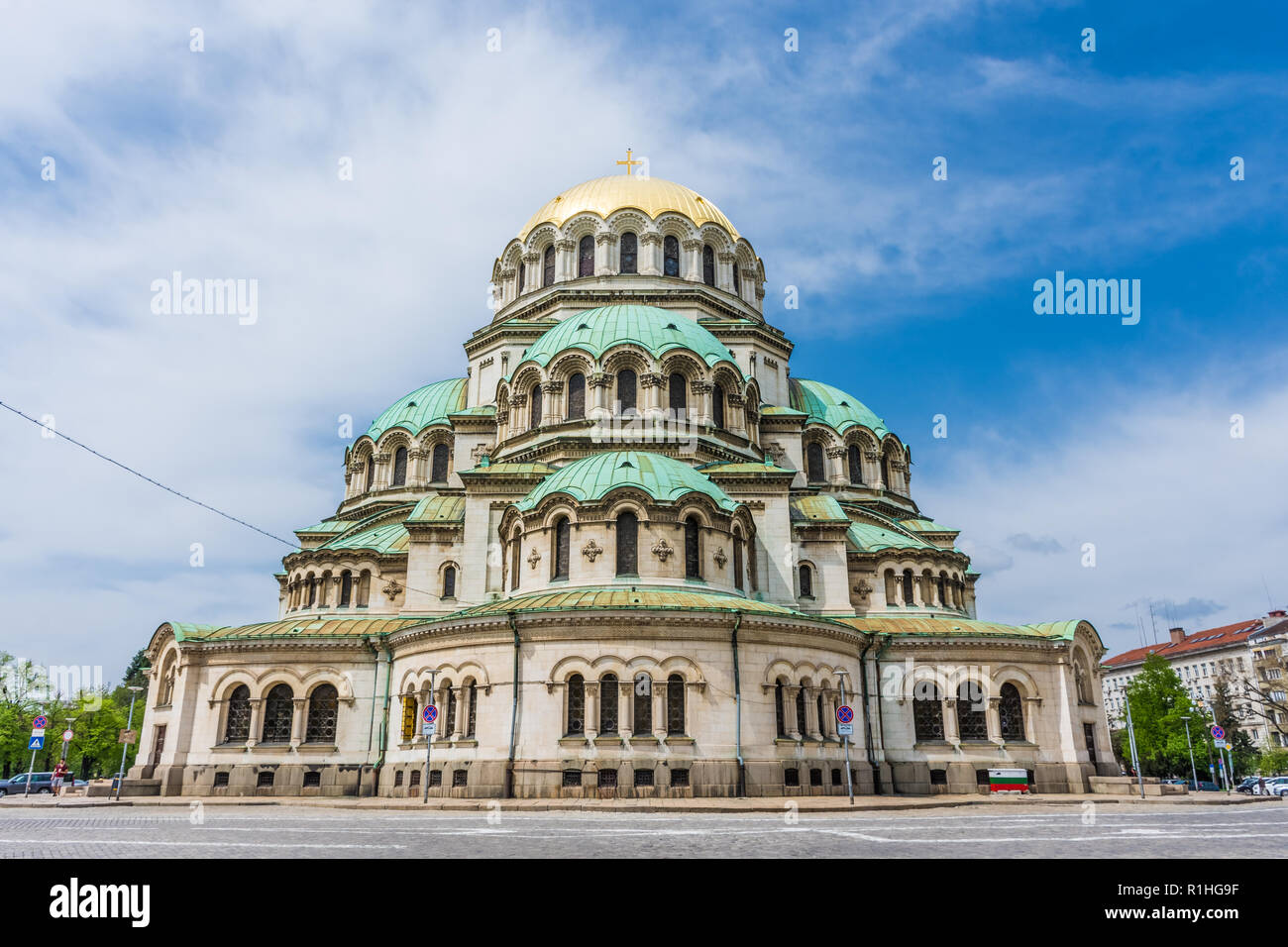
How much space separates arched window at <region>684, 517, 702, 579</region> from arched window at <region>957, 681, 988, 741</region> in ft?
35.5

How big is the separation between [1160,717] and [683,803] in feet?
171

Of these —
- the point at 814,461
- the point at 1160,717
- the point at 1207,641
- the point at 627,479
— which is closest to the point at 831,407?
the point at 814,461

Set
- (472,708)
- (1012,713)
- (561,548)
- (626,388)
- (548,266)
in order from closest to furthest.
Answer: (472,708) < (561,548) < (1012,713) < (626,388) < (548,266)

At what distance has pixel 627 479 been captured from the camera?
1210 inches

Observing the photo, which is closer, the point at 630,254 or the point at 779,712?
the point at 779,712

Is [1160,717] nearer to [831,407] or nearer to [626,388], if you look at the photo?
[831,407]

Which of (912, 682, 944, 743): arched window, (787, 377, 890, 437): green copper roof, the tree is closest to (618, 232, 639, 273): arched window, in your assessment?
(787, 377, 890, 437): green copper roof

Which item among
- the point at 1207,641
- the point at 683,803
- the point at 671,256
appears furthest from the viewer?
the point at 1207,641

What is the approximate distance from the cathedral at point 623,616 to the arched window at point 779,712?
0.11m

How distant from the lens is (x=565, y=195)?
47.1 meters

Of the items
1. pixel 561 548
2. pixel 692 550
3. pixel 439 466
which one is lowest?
pixel 692 550
